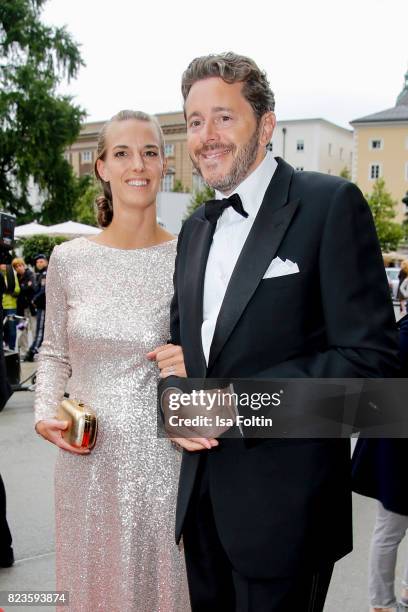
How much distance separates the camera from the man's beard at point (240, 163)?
5.11ft

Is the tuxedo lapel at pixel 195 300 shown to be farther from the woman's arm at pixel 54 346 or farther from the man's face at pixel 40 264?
the man's face at pixel 40 264

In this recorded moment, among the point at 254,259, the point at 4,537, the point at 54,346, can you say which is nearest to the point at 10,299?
the point at 4,537

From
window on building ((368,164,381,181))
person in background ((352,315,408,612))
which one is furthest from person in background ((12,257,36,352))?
window on building ((368,164,381,181))

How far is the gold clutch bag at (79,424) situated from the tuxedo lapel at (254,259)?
0.66m

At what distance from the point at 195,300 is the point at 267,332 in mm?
248

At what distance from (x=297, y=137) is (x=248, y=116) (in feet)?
237

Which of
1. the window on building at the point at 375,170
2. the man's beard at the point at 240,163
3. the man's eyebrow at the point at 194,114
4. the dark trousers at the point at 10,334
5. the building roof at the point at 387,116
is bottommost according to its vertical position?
the dark trousers at the point at 10,334

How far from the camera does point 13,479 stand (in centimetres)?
498

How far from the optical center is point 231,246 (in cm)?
160

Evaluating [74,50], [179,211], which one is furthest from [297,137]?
[74,50]

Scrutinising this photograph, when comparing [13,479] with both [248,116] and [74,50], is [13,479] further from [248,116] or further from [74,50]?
[74,50]

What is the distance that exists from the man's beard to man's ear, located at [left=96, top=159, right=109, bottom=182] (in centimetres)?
74

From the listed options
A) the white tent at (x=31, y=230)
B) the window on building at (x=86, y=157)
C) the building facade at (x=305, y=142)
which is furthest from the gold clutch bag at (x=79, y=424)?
the window on building at (x=86, y=157)

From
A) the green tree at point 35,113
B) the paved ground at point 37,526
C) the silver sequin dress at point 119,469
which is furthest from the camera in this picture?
the green tree at point 35,113
